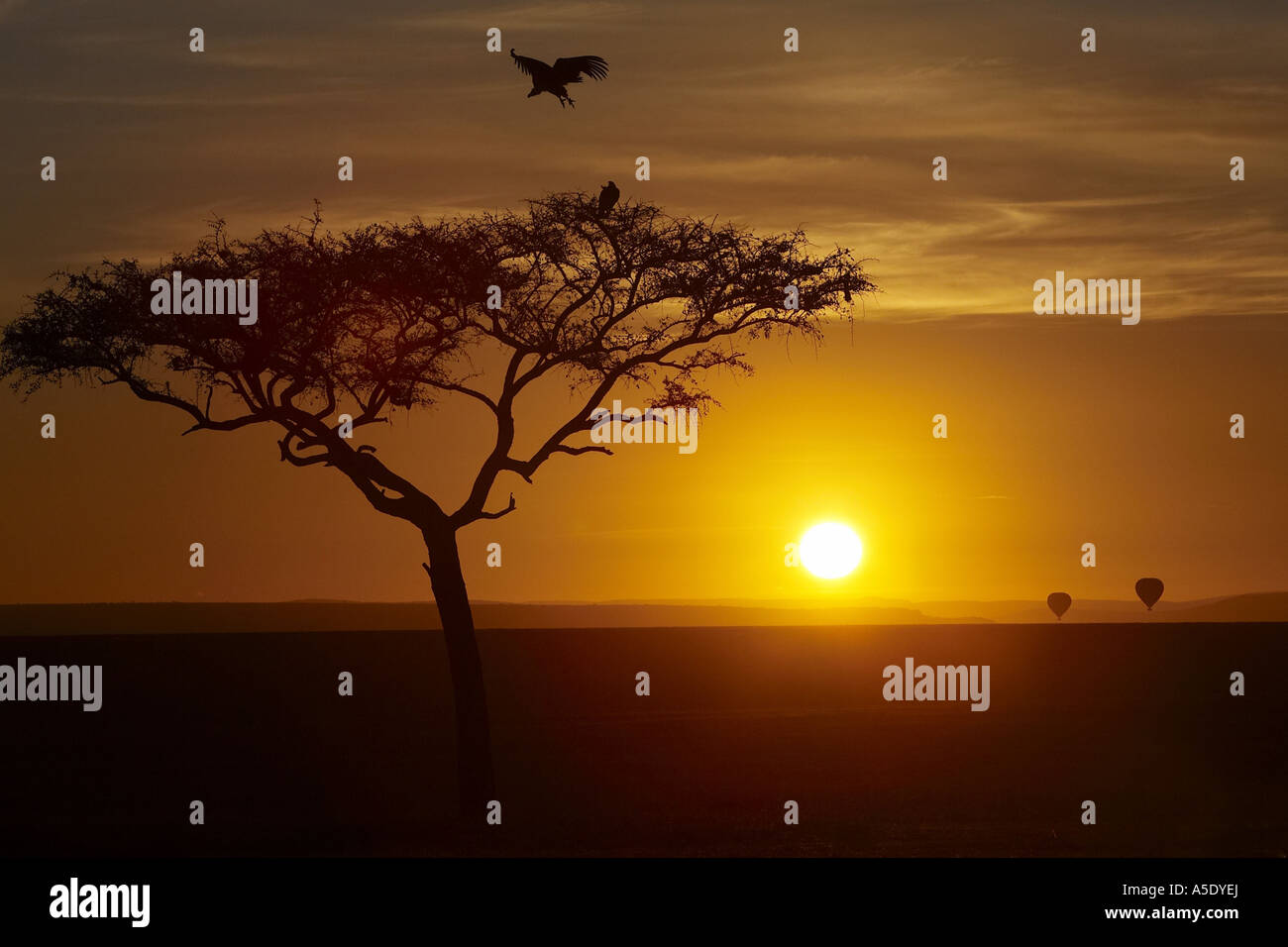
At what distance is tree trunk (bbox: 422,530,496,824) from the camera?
34875 millimetres

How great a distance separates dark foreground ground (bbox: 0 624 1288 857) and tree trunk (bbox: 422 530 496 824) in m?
1.18

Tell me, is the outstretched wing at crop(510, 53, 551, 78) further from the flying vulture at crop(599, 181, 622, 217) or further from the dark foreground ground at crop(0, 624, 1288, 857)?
the dark foreground ground at crop(0, 624, 1288, 857)

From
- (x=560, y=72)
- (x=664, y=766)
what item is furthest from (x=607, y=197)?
(x=664, y=766)

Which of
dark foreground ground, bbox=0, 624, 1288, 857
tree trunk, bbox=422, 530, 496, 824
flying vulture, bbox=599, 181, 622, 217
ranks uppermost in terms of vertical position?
flying vulture, bbox=599, 181, 622, 217

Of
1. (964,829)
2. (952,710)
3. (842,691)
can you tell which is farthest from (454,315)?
(842,691)

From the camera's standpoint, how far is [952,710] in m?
61.8

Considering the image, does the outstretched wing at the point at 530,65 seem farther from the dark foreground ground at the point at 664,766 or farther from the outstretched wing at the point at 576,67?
the dark foreground ground at the point at 664,766

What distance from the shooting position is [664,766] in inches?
1705

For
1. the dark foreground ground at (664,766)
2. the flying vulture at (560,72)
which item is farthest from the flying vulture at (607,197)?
the dark foreground ground at (664,766)

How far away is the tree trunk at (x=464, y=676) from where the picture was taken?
3488cm

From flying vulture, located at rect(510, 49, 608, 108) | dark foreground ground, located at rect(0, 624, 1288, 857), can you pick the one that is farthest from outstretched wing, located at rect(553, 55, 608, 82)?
dark foreground ground, located at rect(0, 624, 1288, 857)

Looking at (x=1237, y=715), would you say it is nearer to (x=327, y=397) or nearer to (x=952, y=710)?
(x=952, y=710)

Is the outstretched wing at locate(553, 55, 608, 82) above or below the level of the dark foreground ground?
above
